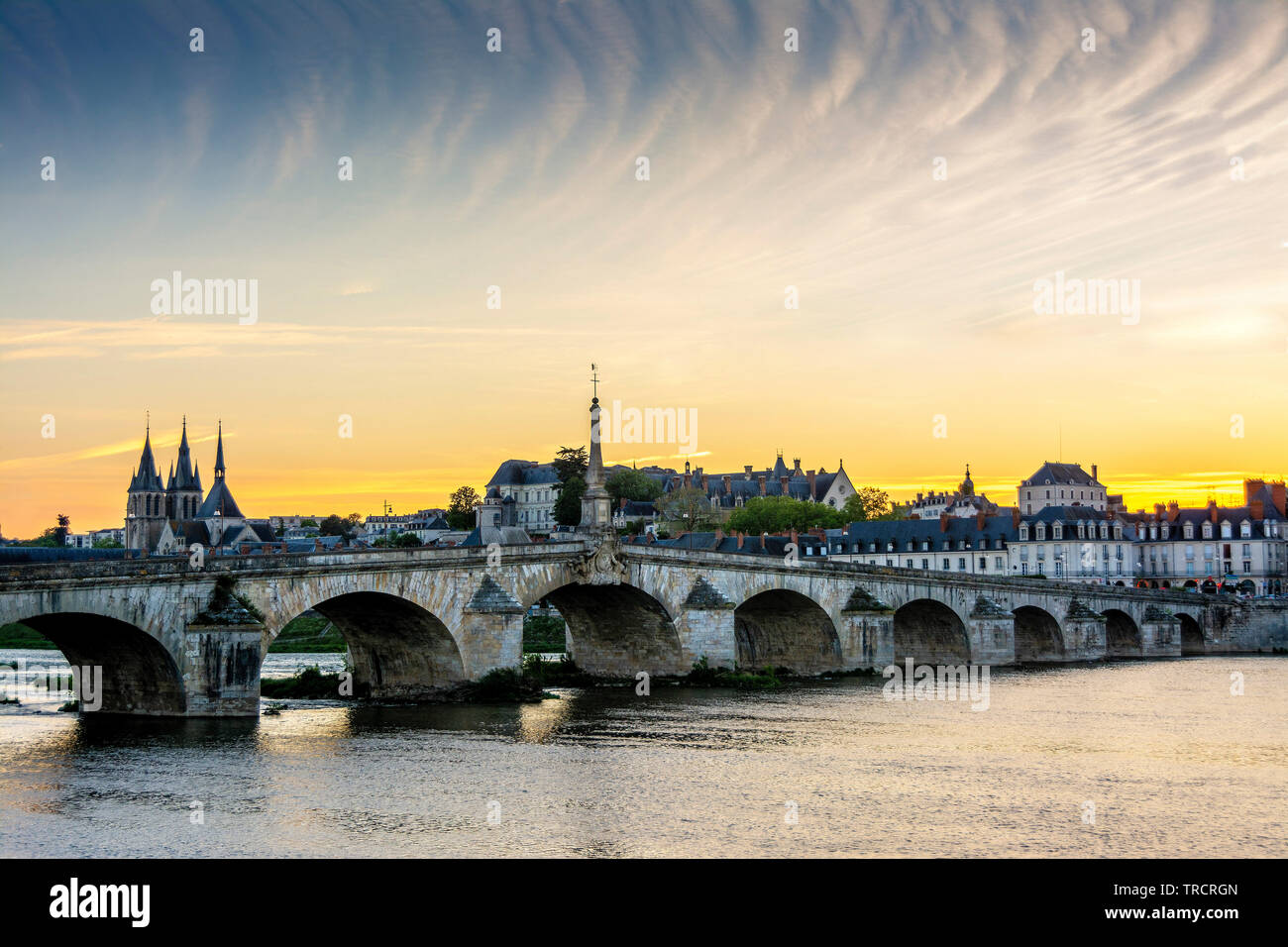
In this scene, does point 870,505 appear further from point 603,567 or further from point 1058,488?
point 603,567

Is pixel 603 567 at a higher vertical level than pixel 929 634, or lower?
higher

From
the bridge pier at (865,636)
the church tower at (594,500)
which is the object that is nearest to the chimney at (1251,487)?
the bridge pier at (865,636)

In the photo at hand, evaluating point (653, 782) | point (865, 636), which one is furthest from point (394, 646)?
point (865, 636)

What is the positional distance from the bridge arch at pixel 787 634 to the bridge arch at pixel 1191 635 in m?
32.3

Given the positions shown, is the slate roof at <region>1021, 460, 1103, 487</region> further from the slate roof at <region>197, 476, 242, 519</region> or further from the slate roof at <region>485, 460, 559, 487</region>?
the slate roof at <region>197, 476, 242, 519</region>

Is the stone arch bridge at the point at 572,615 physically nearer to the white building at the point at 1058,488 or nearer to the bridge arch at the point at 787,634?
the bridge arch at the point at 787,634

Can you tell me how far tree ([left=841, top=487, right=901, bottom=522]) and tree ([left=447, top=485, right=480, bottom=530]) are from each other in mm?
49274

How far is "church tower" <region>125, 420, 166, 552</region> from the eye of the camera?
147 meters

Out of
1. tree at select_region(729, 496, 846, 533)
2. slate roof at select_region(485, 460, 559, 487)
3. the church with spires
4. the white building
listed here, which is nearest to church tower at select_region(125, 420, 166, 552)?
the church with spires

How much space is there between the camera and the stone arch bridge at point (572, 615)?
118 feet

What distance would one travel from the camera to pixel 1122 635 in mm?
79625

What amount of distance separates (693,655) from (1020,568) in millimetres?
58996

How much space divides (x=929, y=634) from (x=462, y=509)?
105868 millimetres
